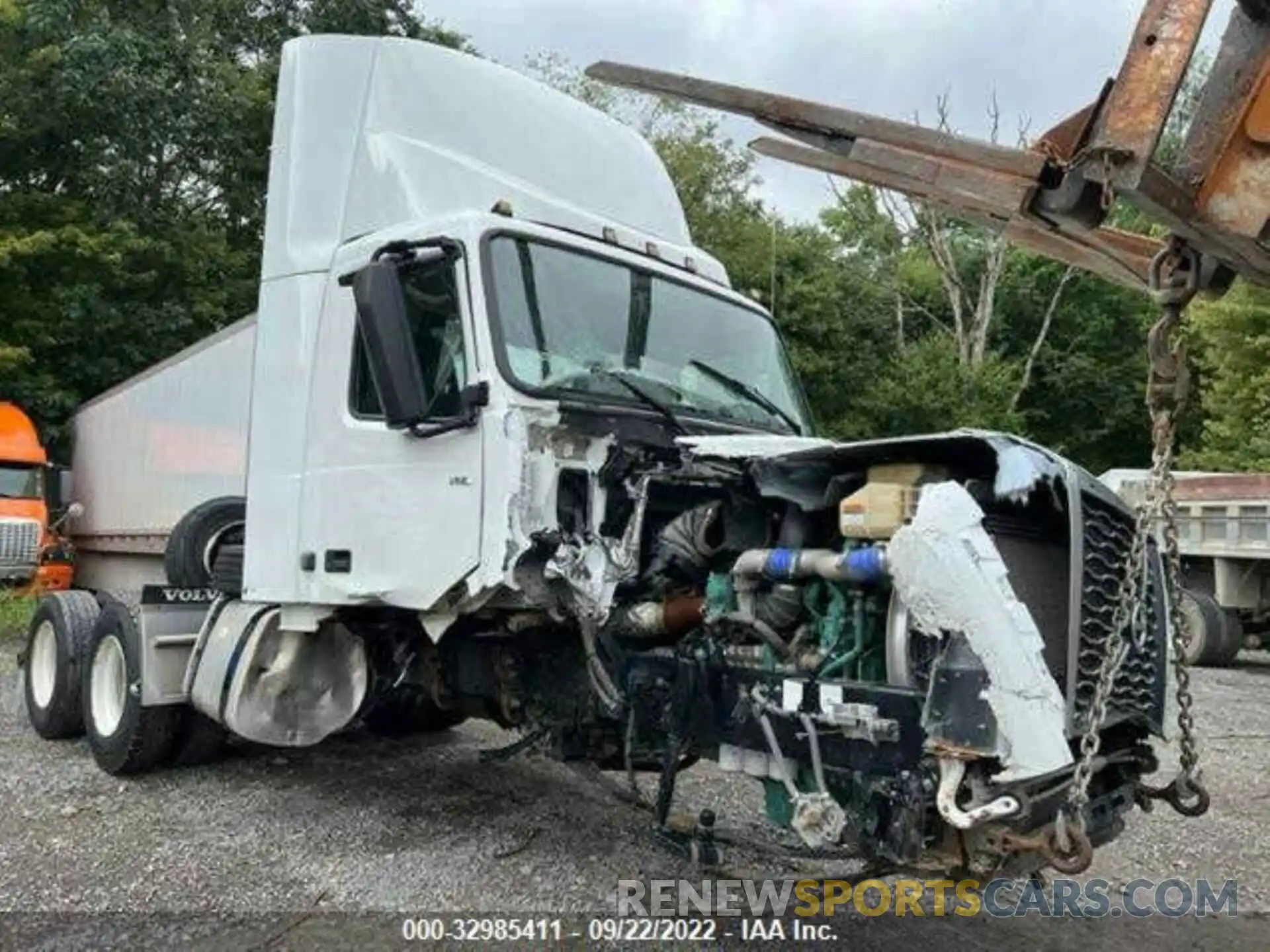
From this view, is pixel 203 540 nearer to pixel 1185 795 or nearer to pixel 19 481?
pixel 1185 795

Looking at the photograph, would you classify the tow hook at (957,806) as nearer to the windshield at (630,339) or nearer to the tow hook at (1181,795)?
the tow hook at (1181,795)

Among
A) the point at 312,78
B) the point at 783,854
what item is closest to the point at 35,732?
the point at 312,78

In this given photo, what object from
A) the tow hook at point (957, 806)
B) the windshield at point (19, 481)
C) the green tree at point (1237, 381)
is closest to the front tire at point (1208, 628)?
the green tree at point (1237, 381)

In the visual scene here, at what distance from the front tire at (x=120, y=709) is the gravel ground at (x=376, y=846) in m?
0.15

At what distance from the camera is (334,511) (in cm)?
503

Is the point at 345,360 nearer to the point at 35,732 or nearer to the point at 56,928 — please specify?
the point at 56,928

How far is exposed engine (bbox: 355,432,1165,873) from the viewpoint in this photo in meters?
3.08

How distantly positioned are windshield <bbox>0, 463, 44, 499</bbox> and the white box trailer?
1.79 metres

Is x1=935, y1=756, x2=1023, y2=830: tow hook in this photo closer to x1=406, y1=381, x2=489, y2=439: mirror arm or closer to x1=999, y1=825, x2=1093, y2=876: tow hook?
x1=999, y1=825, x2=1093, y2=876: tow hook

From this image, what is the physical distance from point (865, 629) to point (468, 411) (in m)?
1.72

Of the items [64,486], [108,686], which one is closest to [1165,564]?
[108,686]

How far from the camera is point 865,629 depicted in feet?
11.6
